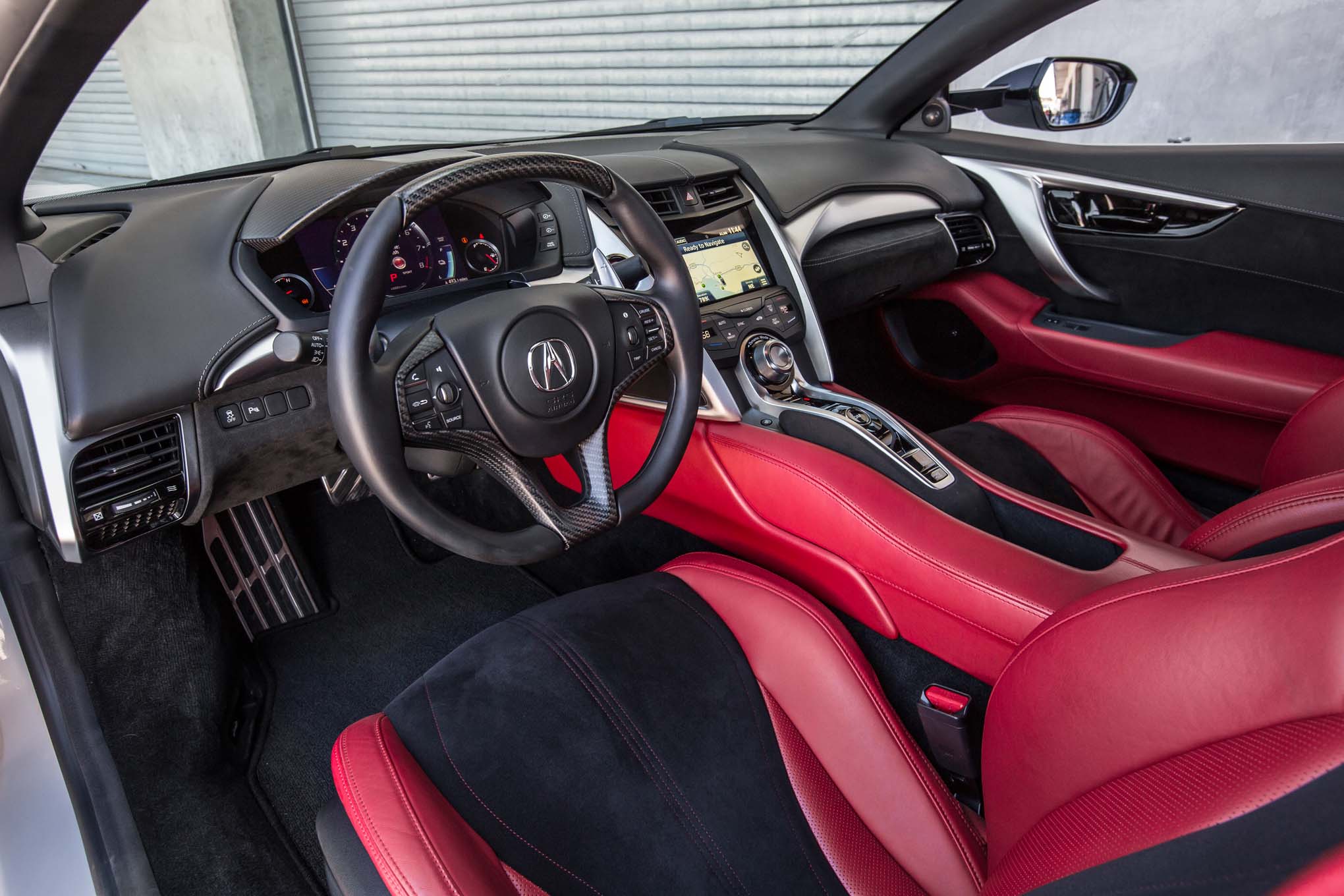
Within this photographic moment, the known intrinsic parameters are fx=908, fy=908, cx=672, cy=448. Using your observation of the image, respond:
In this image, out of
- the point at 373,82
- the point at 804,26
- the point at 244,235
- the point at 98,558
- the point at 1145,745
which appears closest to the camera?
the point at 1145,745

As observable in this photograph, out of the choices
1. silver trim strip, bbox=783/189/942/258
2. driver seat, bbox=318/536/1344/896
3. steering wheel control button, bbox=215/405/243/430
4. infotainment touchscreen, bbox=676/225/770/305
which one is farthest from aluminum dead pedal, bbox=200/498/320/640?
silver trim strip, bbox=783/189/942/258

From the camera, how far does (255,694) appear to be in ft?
6.21

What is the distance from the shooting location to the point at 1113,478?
5.86 ft

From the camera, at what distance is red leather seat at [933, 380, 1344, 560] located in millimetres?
1440

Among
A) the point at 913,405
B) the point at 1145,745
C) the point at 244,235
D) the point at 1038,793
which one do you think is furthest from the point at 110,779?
the point at 913,405

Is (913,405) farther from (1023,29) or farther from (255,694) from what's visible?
(255,694)

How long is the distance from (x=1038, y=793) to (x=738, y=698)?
0.45m

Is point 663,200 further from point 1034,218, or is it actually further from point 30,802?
point 30,802

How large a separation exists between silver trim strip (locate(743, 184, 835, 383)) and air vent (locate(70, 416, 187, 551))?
1.23m

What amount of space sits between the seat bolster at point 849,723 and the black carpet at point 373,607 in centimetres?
49

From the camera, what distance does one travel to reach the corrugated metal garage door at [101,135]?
111cm

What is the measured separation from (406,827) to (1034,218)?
203 cm

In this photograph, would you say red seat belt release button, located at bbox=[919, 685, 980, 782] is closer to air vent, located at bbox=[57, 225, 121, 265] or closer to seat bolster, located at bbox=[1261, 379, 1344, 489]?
seat bolster, located at bbox=[1261, 379, 1344, 489]

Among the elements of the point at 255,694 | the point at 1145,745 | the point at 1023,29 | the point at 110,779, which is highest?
the point at 1023,29
